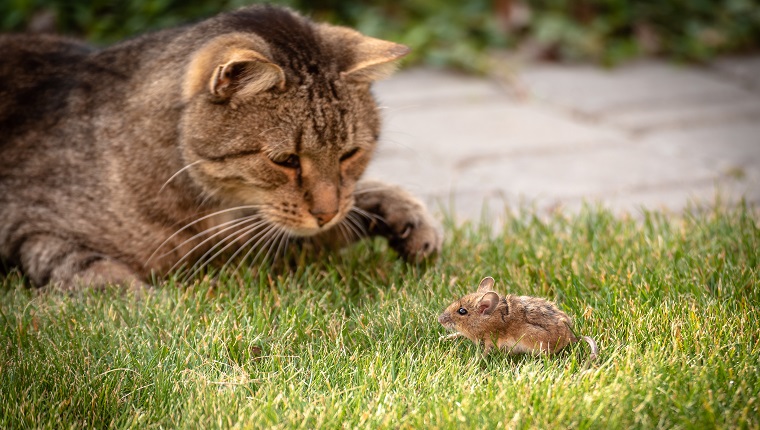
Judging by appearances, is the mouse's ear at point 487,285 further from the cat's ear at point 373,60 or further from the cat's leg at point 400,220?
the cat's ear at point 373,60

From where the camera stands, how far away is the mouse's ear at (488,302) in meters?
2.58

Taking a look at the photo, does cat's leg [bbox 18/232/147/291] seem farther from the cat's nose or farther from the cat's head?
the cat's nose

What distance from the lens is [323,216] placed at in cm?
315

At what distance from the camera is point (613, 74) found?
20.9ft

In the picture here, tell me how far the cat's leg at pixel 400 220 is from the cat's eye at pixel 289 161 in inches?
13.9

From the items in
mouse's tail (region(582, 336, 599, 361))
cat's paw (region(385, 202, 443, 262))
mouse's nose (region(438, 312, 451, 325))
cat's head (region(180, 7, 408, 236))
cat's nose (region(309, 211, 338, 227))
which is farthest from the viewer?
cat's paw (region(385, 202, 443, 262))

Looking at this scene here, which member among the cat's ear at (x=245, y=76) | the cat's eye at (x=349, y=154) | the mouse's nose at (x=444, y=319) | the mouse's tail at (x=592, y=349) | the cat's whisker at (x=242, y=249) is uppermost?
the cat's ear at (x=245, y=76)

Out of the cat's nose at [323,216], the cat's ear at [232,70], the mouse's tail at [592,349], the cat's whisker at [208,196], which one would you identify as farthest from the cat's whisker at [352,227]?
the mouse's tail at [592,349]

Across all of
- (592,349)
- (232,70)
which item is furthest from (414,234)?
(592,349)

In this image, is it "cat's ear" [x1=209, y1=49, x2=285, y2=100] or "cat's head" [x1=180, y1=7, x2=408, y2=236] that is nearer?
"cat's ear" [x1=209, y1=49, x2=285, y2=100]

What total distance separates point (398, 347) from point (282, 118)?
891mm

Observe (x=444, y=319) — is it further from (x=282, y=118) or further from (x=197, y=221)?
(x=197, y=221)

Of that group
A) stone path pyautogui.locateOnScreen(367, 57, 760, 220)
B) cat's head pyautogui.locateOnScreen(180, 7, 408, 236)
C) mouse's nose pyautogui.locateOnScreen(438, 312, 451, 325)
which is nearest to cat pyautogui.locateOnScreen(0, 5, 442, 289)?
cat's head pyautogui.locateOnScreen(180, 7, 408, 236)

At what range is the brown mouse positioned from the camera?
8.32 feet
